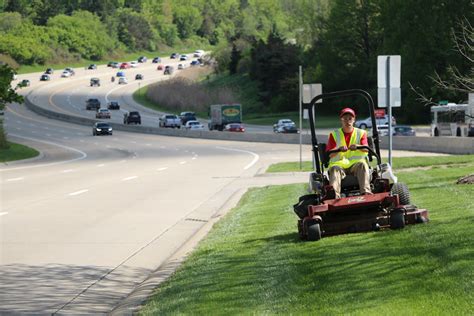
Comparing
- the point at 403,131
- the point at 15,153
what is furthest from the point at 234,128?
the point at 15,153

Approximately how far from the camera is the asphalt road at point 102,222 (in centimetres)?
1227

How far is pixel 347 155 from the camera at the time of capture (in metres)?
14.4

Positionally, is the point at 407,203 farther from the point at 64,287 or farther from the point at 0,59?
the point at 0,59

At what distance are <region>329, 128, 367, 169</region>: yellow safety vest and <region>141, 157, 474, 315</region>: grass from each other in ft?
3.76

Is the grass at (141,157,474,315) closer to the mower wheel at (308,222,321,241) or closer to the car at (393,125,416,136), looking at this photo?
the mower wheel at (308,222,321,241)

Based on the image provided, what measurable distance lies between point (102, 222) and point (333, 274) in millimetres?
10578

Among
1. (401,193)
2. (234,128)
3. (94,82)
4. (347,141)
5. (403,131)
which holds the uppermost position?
(347,141)

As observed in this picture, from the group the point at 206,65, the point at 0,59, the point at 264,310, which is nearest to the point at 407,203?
the point at 264,310

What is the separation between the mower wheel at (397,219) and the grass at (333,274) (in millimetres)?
126

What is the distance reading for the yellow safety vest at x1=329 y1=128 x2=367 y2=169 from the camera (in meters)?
14.3

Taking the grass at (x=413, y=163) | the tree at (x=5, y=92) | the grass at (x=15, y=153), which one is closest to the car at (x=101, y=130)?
the grass at (x=15, y=153)

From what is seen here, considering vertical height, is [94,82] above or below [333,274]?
above

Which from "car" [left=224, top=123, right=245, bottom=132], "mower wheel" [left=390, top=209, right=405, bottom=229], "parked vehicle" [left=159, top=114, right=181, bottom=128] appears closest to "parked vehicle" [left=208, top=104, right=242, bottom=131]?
"parked vehicle" [left=159, top=114, right=181, bottom=128]

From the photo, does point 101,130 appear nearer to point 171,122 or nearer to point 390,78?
point 171,122
